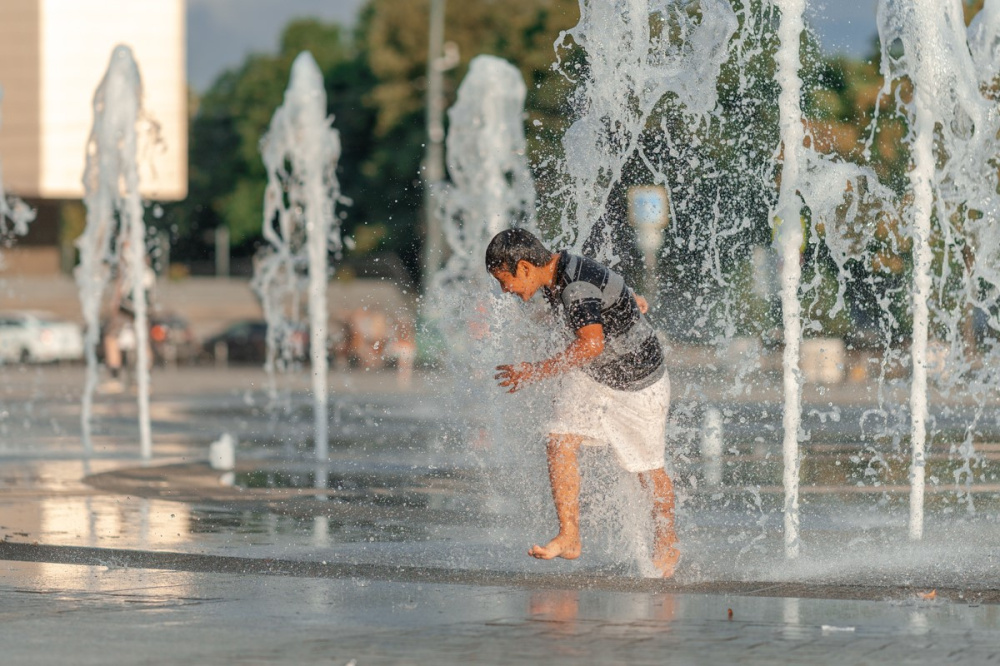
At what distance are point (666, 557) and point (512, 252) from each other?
4.95 feet

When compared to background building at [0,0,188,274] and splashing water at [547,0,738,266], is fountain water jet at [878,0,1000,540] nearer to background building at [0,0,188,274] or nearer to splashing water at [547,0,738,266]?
splashing water at [547,0,738,266]

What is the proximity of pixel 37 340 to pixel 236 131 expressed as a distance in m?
37.4

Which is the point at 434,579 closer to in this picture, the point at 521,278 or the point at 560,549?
the point at 560,549

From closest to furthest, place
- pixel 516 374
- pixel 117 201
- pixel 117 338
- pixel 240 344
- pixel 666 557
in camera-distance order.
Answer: pixel 516 374, pixel 666 557, pixel 117 201, pixel 117 338, pixel 240 344

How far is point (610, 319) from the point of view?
7961mm

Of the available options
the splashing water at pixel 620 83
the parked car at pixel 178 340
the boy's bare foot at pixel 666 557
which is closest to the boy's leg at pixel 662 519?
the boy's bare foot at pixel 666 557

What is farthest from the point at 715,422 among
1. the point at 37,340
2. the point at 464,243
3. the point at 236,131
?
the point at 236,131

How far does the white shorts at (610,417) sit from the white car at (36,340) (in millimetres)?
41792

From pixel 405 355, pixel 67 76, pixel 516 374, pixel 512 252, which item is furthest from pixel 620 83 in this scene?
pixel 67 76

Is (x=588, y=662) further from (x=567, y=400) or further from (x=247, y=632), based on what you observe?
(x=567, y=400)

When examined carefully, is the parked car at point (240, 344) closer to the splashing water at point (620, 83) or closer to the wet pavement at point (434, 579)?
the wet pavement at point (434, 579)

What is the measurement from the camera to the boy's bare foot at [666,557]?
26.5 ft

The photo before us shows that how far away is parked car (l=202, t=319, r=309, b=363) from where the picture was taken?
50.2 m

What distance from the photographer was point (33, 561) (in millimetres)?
8719
